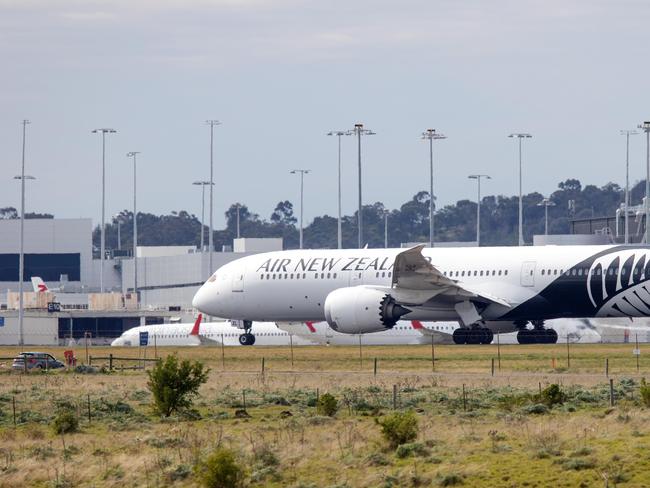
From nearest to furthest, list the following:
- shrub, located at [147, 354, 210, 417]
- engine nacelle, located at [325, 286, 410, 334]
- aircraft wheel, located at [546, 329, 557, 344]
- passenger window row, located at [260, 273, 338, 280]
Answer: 1. shrub, located at [147, 354, 210, 417]
2. engine nacelle, located at [325, 286, 410, 334]
3. aircraft wheel, located at [546, 329, 557, 344]
4. passenger window row, located at [260, 273, 338, 280]

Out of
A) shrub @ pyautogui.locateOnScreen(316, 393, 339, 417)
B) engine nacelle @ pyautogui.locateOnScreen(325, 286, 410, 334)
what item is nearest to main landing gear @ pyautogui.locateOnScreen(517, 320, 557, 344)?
engine nacelle @ pyautogui.locateOnScreen(325, 286, 410, 334)

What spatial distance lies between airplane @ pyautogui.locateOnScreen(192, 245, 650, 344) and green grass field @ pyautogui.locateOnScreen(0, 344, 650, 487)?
10.0 metres

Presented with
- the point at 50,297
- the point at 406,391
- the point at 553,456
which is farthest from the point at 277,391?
the point at 50,297

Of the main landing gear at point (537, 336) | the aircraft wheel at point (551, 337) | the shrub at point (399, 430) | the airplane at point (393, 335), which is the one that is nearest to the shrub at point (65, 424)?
the shrub at point (399, 430)

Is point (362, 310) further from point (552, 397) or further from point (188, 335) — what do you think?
point (188, 335)

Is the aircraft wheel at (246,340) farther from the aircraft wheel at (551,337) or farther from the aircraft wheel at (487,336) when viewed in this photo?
the aircraft wheel at (551,337)

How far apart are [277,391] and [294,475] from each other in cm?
1338

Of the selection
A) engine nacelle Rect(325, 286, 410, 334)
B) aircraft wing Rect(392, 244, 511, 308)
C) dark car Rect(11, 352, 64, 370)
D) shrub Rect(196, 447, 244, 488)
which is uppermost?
aircraft wing Rect(392, 244, 511, 308)

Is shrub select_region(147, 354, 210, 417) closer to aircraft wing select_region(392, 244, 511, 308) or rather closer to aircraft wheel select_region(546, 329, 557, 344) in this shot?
aircraft wing select_region(392, 244, 511, 308)

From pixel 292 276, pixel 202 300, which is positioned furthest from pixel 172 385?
pixel 202 300

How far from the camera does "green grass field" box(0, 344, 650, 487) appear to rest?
88.2 ft

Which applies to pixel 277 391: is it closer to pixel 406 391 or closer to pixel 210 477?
pixel 406 391

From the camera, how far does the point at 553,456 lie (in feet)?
88.7

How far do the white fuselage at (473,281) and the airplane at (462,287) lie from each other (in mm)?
40
